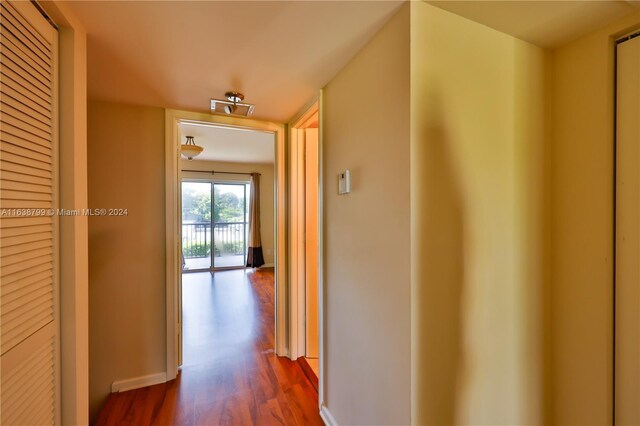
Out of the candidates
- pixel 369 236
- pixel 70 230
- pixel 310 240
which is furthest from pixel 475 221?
pixel 70 230

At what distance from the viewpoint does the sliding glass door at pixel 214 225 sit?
571 cm

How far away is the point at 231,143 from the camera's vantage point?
4098mm

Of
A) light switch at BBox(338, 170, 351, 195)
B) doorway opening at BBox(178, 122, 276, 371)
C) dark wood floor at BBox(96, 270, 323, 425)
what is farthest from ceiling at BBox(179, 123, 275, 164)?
dark wood floor at BBox(96, 270, 323, 425)

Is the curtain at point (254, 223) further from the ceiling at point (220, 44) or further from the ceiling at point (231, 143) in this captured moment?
the ceiling at point (220, 44)

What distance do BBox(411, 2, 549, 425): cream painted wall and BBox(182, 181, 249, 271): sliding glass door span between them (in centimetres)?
554

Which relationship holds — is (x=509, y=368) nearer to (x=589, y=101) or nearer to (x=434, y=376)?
(x=434, y=376)

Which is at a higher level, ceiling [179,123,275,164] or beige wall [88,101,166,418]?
ceiling [179,123,275,164]

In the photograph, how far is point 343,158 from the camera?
1520mm

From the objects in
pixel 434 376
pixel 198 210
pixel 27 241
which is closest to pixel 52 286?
pixel 27 241

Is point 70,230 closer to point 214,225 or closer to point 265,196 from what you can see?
point 214,225

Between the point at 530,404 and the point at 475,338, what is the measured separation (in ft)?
1.68

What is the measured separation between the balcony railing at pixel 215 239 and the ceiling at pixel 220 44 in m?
4.23

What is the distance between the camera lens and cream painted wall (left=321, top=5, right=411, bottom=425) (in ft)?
3.45

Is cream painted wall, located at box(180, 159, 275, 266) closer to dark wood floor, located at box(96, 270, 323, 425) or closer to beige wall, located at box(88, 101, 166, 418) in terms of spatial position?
dark wood floor, located at box(96, 270, 323, 425)
